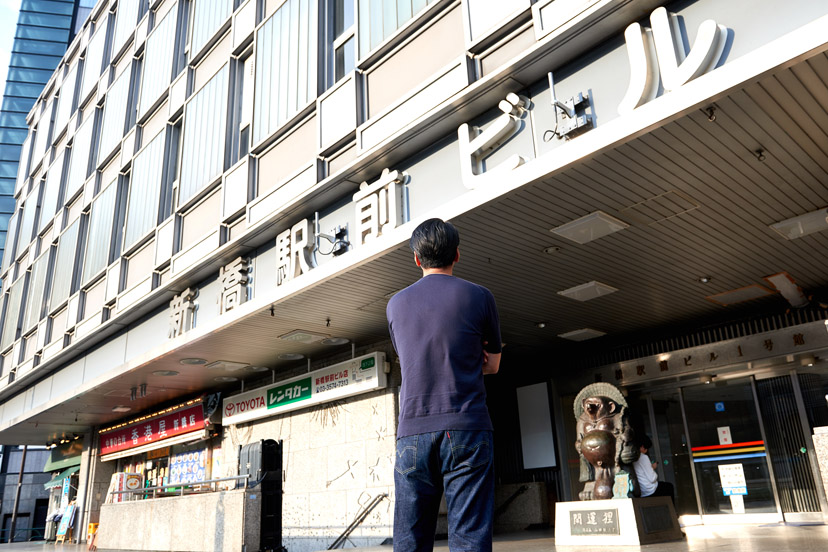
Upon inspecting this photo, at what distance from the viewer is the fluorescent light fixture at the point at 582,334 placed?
1134cm

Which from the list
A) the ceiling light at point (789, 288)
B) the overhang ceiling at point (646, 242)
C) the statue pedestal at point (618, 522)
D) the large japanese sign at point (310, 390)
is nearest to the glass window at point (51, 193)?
the large japanese sign at point (310, 390)

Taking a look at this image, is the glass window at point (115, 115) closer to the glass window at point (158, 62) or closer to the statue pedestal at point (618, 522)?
the glass window at point (158, 62)

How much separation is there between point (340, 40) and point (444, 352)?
8852mm

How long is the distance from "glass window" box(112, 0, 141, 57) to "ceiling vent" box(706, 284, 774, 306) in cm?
1604

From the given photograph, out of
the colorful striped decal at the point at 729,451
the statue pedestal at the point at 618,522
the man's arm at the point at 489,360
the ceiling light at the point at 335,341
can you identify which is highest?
the ceiling light at the point at 335,341

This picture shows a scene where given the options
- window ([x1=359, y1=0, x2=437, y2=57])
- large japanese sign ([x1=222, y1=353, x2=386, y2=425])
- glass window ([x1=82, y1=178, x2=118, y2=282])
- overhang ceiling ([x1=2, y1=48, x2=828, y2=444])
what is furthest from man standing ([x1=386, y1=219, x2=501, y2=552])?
glass window ([x1=82, y1=178, x2=118, y2=282])

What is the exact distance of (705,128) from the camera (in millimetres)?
5520

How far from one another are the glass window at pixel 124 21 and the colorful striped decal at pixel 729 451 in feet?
55.7

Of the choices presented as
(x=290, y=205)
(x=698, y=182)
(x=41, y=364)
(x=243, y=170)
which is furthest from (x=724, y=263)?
(x=41, y=364)

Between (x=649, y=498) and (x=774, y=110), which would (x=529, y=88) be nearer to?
(x=774, y=110)

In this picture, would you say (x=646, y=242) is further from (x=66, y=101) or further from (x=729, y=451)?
(x=66, y=101)

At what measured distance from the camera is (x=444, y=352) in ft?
7.07

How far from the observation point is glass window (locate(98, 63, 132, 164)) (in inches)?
680

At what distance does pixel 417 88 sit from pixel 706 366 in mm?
6650
